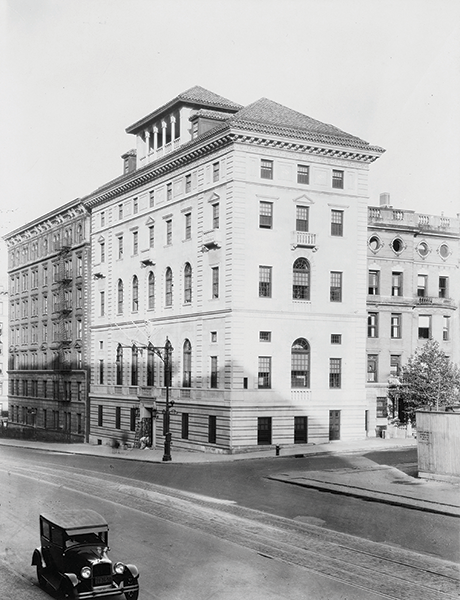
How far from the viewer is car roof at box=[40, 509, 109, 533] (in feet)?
55.6

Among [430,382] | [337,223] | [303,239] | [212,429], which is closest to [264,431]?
[212,429]

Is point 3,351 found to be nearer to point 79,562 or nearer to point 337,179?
point 337,179

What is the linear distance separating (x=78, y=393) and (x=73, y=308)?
8192 millimetres

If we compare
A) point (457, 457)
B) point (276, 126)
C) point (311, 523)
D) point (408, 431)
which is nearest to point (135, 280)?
point (276, 126)

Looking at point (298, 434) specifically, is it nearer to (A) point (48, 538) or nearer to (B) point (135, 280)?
(B) point (135, 280)

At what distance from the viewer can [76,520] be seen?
682 inches

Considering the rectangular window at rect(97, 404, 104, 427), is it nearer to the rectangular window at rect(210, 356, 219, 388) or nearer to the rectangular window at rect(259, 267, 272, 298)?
the rectangular window at rect(210, 356, 219, 388)

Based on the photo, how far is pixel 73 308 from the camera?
247 ft

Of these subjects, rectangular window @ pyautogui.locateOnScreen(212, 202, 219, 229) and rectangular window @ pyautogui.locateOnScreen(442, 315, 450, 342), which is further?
rectangular window @ pyautogui.locateOnScreen(442, 315, 450, 342)

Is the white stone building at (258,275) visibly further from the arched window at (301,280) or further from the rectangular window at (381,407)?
the rectangular window at (381,407)

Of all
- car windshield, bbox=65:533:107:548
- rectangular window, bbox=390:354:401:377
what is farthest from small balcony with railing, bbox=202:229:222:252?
car windshield, bbox=65:533:107:548

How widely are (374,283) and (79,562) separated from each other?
4481 centimetres

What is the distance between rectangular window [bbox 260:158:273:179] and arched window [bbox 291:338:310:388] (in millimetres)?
10950

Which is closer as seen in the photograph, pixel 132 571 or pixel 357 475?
pixel 132 571
